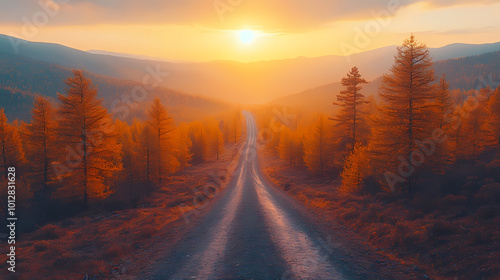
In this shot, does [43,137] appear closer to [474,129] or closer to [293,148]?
[293,148]

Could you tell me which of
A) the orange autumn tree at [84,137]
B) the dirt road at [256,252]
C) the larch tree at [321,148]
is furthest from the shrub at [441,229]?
the larch tree at [321,148]

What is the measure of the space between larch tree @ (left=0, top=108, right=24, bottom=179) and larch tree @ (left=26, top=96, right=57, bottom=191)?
531 centimetres

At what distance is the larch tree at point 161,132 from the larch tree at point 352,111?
80.5 ft

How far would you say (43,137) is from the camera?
28.1 meters

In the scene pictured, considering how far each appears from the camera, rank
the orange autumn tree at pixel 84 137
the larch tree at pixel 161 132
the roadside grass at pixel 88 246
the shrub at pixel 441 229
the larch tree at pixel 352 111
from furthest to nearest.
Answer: the larch tree at pixel 161 132 < the larch tree at pixel 352 111 < the orange autumn tree at pixel 84 137 < the shrub at pixel 441 229 < the roadside grass at pixel 88 246

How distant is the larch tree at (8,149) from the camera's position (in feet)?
101

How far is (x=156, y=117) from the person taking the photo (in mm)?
36438

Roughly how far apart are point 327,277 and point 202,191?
2384 cm

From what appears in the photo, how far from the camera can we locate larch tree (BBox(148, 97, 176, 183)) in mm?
36500

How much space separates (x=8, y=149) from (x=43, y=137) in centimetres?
804

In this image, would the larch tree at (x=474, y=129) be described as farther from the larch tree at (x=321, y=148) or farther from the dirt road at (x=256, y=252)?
the dirt road at (x=256, y=252)

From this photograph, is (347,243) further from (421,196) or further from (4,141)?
(4,141)

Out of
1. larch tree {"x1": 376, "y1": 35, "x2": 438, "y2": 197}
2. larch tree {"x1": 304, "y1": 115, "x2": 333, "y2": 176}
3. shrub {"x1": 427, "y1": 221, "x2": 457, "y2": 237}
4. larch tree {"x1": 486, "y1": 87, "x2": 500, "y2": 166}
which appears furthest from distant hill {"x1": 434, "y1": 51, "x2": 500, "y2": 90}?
shrub {"x1": 427, "y1": 221, "x2": 457, "y2": 237}

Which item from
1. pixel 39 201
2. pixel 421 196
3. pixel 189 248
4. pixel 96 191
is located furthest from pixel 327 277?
pixel 39 201
